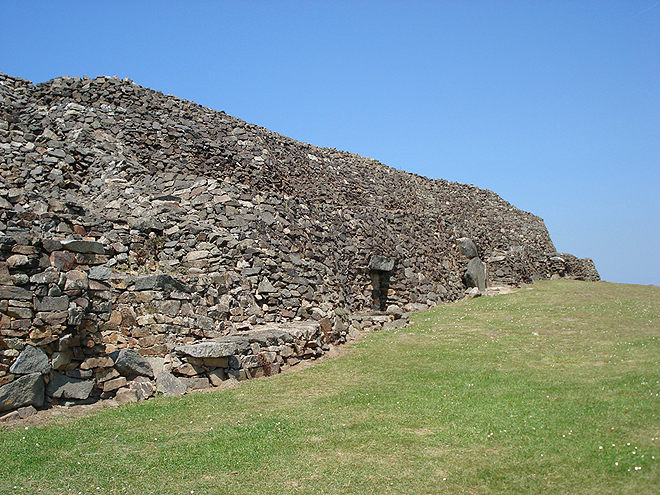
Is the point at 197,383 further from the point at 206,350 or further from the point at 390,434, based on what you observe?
the point at 390,434

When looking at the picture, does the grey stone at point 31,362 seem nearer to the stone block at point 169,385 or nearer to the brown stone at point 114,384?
the brown stone at point 114,384

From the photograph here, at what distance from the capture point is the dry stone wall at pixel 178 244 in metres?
11.5

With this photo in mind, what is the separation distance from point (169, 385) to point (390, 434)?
5739mm

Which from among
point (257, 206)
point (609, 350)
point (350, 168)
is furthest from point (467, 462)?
point (350, 168)

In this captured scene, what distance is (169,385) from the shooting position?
1232 cm

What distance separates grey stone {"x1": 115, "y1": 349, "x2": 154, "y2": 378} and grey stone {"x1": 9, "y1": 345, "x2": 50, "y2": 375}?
1638mm

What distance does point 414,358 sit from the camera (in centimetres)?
1587

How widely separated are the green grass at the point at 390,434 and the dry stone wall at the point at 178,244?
6.03 ft

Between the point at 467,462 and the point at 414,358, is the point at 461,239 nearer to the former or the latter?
the point at 414,358

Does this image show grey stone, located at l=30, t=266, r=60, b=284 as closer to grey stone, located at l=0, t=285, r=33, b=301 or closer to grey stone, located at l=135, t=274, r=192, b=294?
grey stone, located at l=0, t=285, r=33, b=301

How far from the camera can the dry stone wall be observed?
11547 mm

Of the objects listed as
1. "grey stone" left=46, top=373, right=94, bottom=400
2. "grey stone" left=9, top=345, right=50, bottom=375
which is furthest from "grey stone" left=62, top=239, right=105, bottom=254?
"grey stone" left=46, top=373, right=94, bottom=400

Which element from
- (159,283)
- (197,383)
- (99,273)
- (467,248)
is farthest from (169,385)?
(467,248)

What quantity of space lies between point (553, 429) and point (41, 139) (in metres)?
23.2
